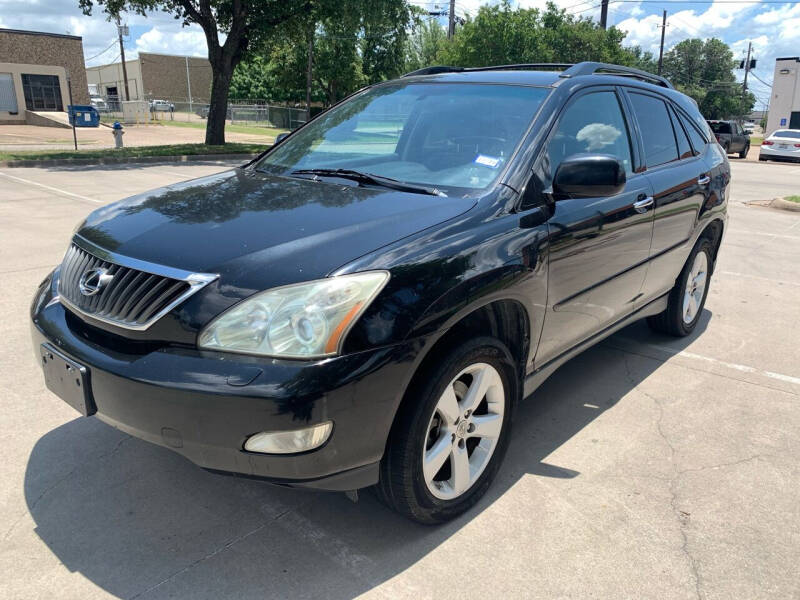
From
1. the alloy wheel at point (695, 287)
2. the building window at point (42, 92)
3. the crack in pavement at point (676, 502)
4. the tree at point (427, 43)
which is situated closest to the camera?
the crack in pavement at point (676, 502)

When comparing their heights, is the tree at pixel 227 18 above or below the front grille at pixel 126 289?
above

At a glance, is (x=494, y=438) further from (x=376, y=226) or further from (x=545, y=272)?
(x=376, y=226)

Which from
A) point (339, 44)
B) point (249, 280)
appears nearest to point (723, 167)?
point (249, 280)

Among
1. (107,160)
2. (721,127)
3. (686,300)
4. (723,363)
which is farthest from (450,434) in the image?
(721,127)

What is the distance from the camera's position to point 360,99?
13.4ft

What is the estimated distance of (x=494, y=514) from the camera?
2.80 meters

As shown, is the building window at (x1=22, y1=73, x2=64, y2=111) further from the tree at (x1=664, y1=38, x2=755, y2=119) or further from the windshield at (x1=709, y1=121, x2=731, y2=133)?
the tree at (x1=664, y1=38, x2=755, y2=119)

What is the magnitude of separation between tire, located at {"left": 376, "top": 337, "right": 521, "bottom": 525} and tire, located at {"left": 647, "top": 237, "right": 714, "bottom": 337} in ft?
7.58

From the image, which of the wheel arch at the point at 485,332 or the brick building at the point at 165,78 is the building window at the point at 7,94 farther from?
the wheel arch at the point at 485,332

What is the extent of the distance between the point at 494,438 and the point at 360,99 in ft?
7.52

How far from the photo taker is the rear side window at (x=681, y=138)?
4.47 m

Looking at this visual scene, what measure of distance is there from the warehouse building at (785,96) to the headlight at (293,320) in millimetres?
52143

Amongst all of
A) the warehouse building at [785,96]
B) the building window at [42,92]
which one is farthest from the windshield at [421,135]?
the warehouse building at [785,96]

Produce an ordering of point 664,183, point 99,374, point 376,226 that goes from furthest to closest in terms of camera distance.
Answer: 1. point 664,183
2. point 376,226
3. point 99,374
